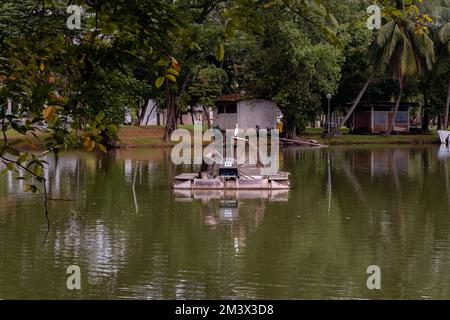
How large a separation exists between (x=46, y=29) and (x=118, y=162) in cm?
3258

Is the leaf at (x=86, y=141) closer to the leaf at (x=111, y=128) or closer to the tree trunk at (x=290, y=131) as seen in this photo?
the leaf at (x=111, y=128)

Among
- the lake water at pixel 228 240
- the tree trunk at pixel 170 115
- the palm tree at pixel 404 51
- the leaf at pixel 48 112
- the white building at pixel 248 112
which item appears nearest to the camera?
the leaf at pixel 48 112

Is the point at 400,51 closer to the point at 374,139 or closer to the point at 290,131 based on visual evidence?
the point at 374,139

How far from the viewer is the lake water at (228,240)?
1176 centimetres

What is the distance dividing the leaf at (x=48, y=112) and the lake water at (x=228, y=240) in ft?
21.2

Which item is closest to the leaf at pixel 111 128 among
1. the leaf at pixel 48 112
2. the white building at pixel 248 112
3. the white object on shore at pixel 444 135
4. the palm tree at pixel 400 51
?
the leaf at pixel 48 112

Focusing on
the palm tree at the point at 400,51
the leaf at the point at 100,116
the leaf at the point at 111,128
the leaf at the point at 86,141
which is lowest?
the leaf at the point at 86,141

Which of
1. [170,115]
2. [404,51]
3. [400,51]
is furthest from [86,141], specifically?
[400,51]

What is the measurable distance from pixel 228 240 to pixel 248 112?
134 ft

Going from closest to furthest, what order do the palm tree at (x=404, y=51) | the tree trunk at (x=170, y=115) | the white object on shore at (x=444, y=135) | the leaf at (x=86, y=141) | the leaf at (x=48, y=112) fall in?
the leaf at (x=48, y=112)
the leaf at (x=86, y=141)
the palm tree at (x=404, y=51)
the tree trunk at (x=170, y=115)
the white object on shore at (x=444, y=135)

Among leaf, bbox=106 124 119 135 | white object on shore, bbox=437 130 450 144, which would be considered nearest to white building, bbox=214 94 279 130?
white object on shore, bbox=437 130 450 144

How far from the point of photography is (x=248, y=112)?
56.5 metres

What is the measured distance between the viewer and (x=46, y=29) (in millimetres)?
6430

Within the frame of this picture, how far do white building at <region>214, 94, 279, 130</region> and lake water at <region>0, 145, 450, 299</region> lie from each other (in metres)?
27.4
